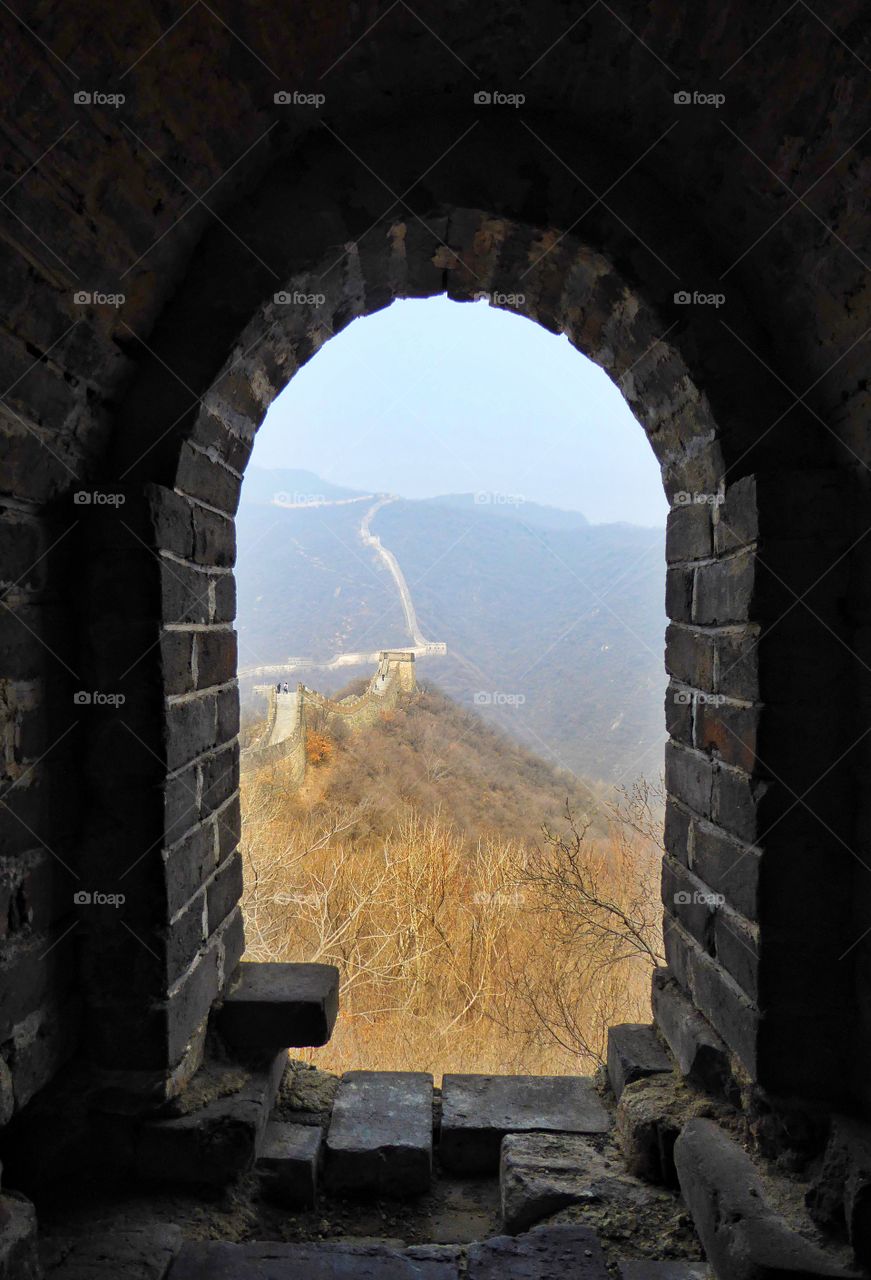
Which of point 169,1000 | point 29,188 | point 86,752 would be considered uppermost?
point 29,188

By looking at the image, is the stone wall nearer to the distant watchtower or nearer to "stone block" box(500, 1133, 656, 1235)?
"stone block" box(500, 1133, 656, 1235)

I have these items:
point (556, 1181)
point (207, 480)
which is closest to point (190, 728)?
point (207, 480)

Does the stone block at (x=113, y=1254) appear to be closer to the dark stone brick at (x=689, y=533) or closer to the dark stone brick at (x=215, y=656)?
the dark stone brick at (x=215, y=656)

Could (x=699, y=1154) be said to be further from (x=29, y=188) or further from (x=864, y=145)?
(x=29, y=188)

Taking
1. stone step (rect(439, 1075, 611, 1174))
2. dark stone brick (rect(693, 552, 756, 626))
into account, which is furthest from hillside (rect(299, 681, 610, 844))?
dark stone brick (rect(693, 552, 756, 626))

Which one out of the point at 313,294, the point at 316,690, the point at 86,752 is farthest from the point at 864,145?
the point at 316,690

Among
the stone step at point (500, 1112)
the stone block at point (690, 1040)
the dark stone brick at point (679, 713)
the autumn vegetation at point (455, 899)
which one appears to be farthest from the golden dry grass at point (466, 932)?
the dark stone brick at point (679, 713)
